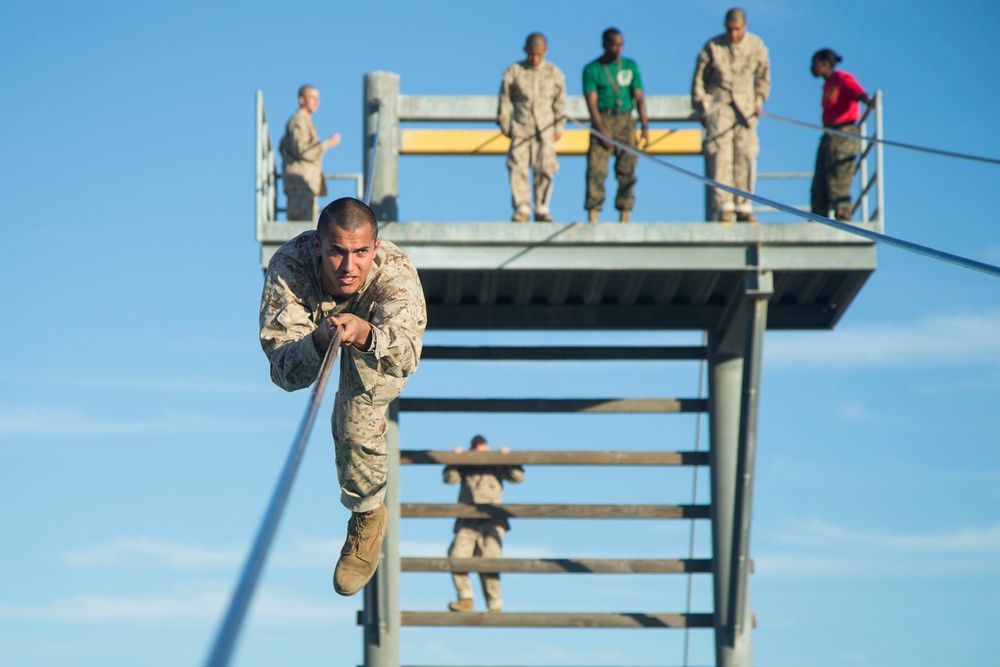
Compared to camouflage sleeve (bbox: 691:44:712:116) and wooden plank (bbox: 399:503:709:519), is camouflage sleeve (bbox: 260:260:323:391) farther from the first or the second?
wooden plank (bbox: 399:503:709:519)

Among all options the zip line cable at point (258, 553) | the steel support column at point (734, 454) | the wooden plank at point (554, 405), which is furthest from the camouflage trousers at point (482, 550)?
the zip line cable at point (258, 553)

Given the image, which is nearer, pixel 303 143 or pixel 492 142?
pixel 303 143

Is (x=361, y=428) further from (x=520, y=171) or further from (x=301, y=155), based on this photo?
(x=301, y=155)

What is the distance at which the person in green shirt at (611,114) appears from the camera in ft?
37.9

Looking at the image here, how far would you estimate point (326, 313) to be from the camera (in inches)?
269

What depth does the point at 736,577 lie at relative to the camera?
1213 cm

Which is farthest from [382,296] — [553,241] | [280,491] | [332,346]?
[553,241]

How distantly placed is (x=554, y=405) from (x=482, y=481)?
3.06 ft

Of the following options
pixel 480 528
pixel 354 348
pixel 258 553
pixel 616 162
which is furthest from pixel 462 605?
pixel 258 553

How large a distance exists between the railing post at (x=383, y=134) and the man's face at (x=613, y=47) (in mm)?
1748

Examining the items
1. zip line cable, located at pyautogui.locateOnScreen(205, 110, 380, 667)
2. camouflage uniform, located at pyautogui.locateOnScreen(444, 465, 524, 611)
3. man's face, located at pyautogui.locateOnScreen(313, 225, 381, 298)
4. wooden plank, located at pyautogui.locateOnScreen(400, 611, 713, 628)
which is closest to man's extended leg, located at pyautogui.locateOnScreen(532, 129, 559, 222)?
camouflage uniform, located at pyautogui.locateOnScreen(444, 465, 524, 611)

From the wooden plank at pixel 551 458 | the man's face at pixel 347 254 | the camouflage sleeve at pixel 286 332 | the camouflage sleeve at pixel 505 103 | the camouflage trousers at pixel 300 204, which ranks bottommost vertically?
the wooden plank at pixel 551 458

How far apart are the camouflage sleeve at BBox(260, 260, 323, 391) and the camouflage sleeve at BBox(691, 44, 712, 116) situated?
18.8 ft

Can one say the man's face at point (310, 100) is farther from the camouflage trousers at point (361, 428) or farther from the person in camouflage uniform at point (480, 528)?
the camouflage trousers at point (361, 428)
